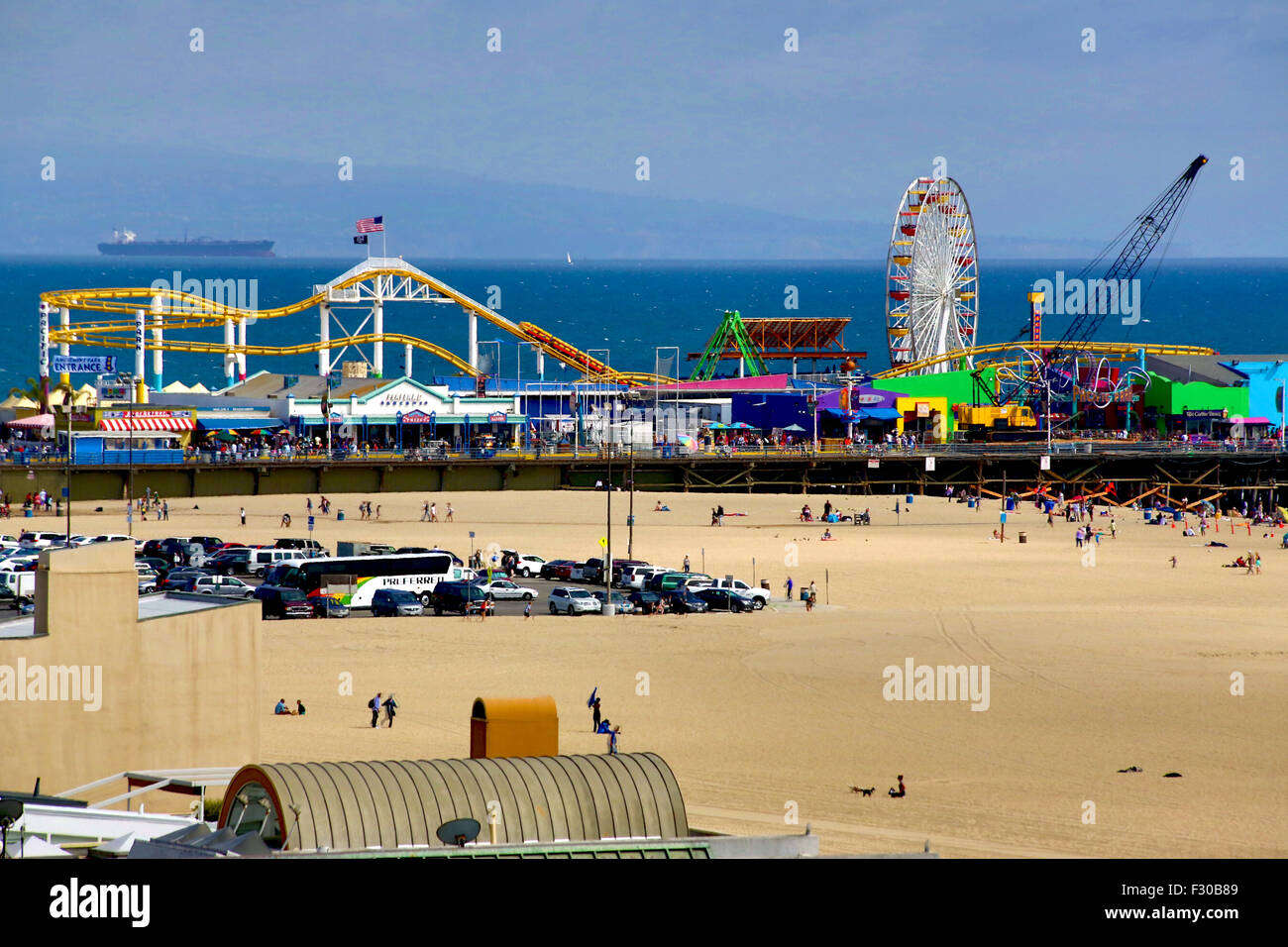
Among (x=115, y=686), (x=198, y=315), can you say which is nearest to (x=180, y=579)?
(x=115, y=686)

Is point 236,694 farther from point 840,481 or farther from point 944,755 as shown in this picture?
point 840,481

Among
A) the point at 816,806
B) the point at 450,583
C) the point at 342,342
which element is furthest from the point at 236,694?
the point at 342,342

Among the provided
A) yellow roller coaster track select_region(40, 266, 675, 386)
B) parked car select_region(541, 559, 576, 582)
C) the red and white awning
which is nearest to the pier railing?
the red and white awning

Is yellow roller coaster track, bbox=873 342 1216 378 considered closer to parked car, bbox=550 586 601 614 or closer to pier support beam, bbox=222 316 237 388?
pier support beam, bbox=222 316 237 388

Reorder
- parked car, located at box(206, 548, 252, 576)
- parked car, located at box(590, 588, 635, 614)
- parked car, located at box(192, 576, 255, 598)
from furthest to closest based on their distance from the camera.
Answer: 1. parked car, located at box(206, 548, 252, 576)
2. parked car, located at box(590, 588, 635, 614)
3. parked car, located at box(192, 576, 255, 598)
